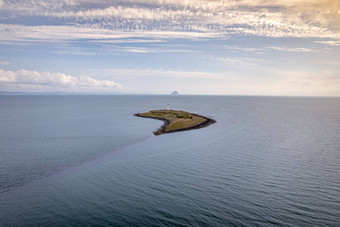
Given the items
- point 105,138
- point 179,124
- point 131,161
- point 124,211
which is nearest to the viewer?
point 124,211

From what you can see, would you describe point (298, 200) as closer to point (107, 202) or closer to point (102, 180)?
point (107, 202)

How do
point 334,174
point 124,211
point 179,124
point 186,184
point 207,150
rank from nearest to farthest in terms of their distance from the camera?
point 124,211, point 186,184, point 334,174, point 207,150, point 179,124

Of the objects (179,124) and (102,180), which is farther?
(179,124)

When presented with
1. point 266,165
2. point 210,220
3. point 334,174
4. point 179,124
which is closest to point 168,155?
point 266,165

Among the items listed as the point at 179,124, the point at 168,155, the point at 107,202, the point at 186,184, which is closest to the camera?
the point at 107,202

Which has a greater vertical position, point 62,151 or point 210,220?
point 210,220

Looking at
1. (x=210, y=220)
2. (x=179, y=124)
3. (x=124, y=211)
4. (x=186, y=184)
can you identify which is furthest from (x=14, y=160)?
(x=179, y=124)

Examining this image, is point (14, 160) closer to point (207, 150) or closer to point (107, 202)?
point (107, 202)

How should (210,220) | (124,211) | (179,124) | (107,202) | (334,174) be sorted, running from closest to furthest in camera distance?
(210,220), (124,211), (107,202), (334,174), (179,124)

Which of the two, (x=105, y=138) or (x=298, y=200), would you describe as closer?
(x=298, y=200)
